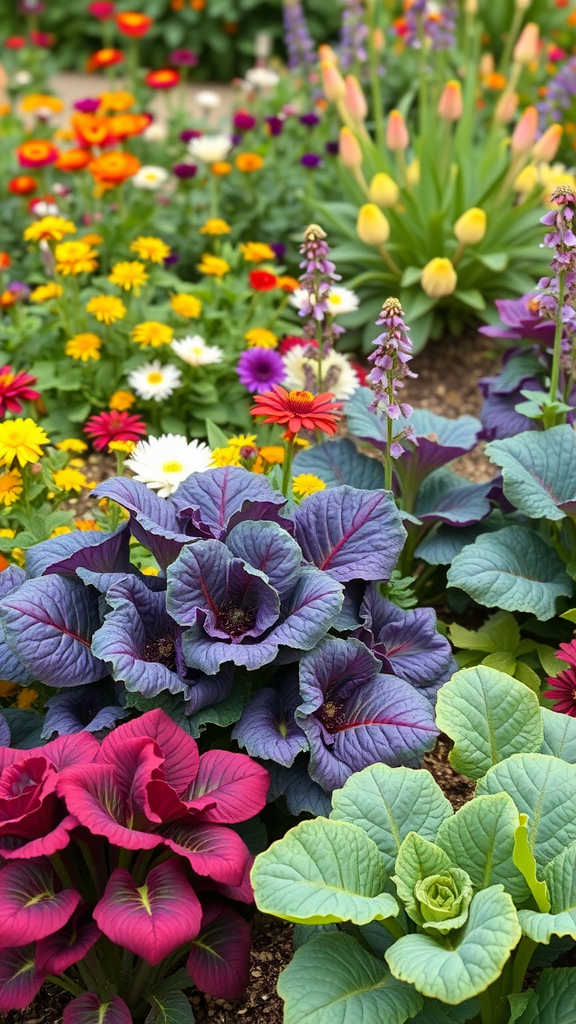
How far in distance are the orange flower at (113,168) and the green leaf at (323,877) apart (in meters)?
2.64

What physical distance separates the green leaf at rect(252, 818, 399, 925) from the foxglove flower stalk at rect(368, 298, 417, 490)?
2.97ft

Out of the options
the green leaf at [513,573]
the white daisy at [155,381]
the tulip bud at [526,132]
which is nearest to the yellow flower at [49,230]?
the white daisy at [155,381]

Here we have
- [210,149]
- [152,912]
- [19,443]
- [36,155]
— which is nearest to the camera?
[152,912]

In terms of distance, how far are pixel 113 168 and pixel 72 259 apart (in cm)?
64

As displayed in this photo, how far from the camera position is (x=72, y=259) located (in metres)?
3.16

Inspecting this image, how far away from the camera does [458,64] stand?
604cm

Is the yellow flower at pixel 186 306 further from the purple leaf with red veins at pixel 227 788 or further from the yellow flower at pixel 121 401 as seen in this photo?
the purple leaf with red veins at pixel 227 788

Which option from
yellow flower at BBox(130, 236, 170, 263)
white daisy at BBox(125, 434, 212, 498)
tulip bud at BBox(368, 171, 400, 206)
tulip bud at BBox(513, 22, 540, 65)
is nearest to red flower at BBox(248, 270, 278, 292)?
yellow flower at BBox(130, 236, 170, 263)

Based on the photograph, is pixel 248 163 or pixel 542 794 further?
pixel 248 163

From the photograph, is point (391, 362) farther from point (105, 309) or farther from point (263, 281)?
point (105, 309)

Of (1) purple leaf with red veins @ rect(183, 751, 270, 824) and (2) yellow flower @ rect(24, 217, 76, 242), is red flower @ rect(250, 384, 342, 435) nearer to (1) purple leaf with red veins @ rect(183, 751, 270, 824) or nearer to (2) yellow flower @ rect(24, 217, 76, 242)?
(1) purple leaf with red veins @ rect(183, 751, 270, 824)

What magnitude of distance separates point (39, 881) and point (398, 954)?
1.96 feet

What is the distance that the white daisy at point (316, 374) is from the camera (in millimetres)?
2773

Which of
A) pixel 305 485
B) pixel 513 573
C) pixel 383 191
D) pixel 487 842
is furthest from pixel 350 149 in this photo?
pixel 487 842
